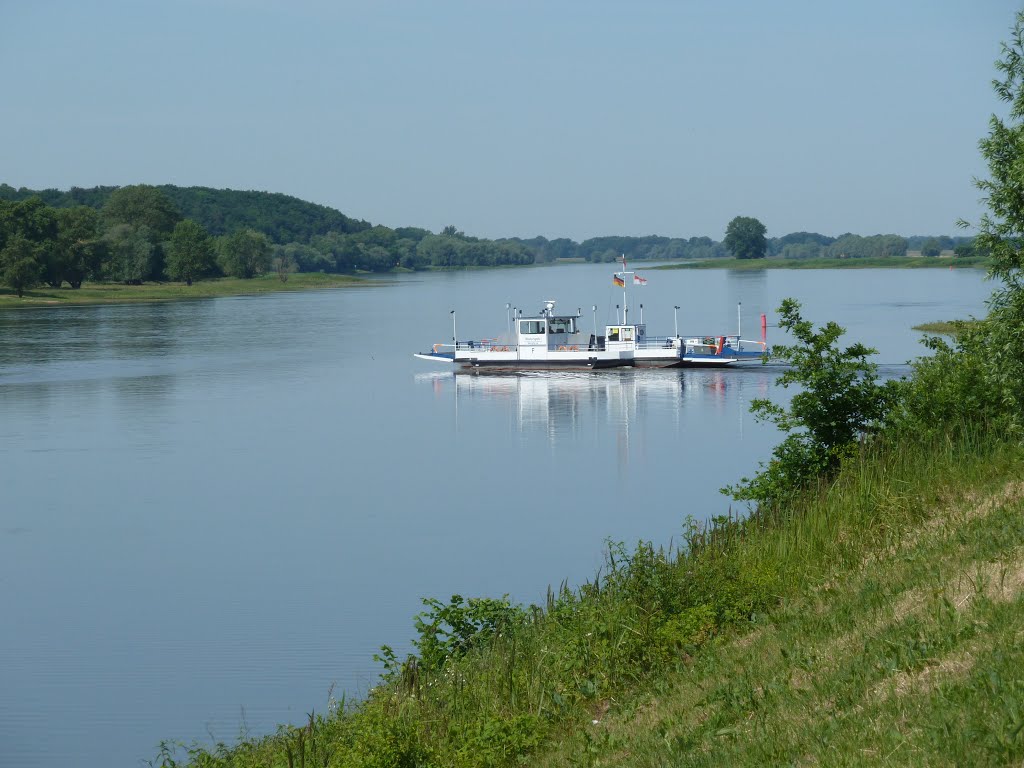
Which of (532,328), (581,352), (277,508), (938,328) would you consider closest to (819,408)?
(277,508)

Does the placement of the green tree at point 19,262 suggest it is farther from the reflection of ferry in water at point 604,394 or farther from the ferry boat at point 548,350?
the reflection of ferry in water at point 604,394

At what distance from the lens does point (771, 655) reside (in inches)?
435

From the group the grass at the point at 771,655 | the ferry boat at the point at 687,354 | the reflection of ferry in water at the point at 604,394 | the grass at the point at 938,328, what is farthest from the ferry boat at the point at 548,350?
the grass at the point at 771,655

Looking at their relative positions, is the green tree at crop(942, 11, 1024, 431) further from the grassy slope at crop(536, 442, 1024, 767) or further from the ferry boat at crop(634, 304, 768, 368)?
the ferry boat at crop(634, 304, 768, 368)

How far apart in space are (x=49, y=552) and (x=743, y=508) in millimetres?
16800

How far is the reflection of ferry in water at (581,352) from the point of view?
68.2m

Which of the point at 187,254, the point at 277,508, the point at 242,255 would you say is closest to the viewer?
the point at 277,508

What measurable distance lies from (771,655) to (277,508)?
2197cm

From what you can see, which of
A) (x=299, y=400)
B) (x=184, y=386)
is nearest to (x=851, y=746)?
(x=299, y=400)

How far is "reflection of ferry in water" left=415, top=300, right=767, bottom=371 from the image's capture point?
68.2 metres

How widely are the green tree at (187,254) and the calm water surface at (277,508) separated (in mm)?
102227

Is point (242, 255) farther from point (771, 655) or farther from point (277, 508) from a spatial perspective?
point (771, 655)

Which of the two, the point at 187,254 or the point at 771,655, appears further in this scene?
the point at 187,254

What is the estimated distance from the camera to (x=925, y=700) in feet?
27.7
